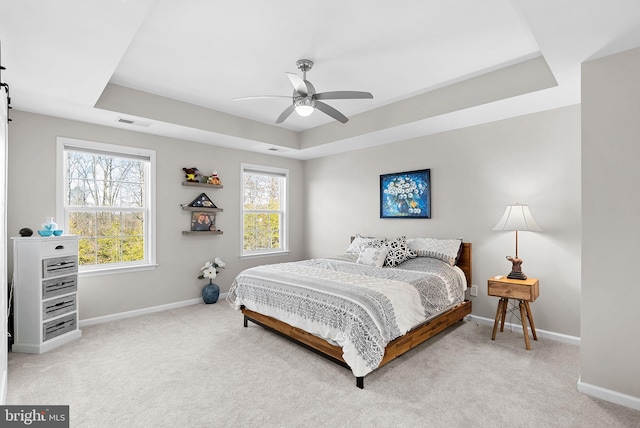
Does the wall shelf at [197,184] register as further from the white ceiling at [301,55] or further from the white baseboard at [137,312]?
the white baseboard at [137,312]

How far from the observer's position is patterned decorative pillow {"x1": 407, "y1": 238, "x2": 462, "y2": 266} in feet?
12.5

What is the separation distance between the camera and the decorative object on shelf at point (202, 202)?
4.66m

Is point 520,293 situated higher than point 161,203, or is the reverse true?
point 161,203

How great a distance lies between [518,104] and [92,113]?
4362 millimetres

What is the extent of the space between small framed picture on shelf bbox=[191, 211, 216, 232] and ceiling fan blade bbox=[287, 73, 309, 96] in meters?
2.70

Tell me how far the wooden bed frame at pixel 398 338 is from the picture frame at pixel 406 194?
76 centimetres

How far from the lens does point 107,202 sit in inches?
160

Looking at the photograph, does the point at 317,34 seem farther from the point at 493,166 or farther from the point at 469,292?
the point at 469,292

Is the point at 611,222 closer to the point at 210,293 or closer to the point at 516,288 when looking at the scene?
the point at 516,288

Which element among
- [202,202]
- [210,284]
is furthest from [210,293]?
[202,202]

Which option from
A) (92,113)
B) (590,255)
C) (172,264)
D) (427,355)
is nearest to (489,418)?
(427,355)

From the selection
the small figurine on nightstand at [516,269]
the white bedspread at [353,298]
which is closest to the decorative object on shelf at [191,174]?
the white bedspread at [353,298]

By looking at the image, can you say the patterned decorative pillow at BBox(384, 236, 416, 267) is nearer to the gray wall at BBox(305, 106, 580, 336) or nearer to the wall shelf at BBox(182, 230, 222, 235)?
the gray wall at BBox(305, 106, 580, 336)

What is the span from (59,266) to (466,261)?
436cm
